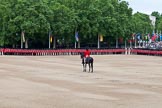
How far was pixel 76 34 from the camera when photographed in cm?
9412

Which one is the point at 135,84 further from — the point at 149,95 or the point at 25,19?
the point at 25,19

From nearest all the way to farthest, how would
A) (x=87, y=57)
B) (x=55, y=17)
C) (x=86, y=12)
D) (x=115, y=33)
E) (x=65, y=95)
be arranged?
(x=65, y=95) < (x=87, y=57) < (x=55, y=17) < (x=86, y=12) < (x=115, y=33)

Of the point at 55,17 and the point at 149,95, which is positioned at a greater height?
the point at 55,17

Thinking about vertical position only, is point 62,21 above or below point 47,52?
above

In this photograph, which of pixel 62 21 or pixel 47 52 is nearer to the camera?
pixel 47 52

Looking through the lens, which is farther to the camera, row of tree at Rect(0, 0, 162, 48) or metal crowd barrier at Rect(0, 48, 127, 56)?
row of tree at Rect(0, 0, 162, 48)

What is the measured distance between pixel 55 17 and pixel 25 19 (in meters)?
8.44

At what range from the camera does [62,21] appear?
90500 millimetres

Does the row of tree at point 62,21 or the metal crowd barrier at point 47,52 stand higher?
the row of tree at point 62,21

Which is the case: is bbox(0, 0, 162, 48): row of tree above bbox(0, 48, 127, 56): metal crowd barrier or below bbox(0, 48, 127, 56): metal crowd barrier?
above

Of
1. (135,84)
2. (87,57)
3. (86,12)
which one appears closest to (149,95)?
(135,84)

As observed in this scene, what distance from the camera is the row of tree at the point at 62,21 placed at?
84562 mm

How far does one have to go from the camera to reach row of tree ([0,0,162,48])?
84.6 m

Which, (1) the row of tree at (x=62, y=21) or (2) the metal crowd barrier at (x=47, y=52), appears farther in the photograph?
(1) the row of tree at (x=62, y=21)
